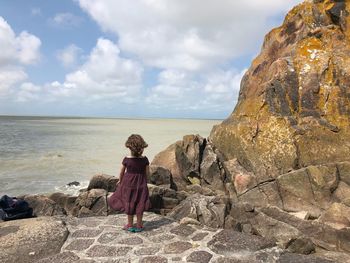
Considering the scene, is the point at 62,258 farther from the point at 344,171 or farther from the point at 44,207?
the point at 344,171

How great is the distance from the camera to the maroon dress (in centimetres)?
795

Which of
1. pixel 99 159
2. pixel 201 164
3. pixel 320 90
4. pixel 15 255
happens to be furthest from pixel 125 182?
pixel 99 159

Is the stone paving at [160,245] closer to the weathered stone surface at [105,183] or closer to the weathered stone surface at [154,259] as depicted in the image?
the weathered stone surface at [154,259]

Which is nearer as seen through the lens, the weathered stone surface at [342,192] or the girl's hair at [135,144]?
the girl's hair at [135,144]

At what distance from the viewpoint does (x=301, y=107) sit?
13.4 m

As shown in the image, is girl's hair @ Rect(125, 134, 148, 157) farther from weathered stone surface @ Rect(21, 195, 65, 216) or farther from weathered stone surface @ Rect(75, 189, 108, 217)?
weathered stone surface @ Rect(21, 195, 65, 216)

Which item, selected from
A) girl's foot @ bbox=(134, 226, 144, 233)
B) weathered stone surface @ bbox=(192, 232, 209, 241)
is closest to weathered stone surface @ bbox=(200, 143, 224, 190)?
weathered stone surface @ bbox=(192, 232, 209, 241)

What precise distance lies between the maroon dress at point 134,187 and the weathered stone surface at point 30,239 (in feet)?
5.11

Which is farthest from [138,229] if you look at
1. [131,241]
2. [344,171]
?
[344,171]

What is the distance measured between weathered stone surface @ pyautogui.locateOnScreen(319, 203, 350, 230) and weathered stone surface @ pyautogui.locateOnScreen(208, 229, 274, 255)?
3413 mm

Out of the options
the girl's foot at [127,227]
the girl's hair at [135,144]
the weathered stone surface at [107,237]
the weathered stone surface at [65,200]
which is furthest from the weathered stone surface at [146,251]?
the weathered stone surface at [65,200]

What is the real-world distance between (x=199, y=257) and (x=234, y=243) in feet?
3.52

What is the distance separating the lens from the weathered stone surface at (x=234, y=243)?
7.04 meters

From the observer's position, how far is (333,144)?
1230 centimetres
